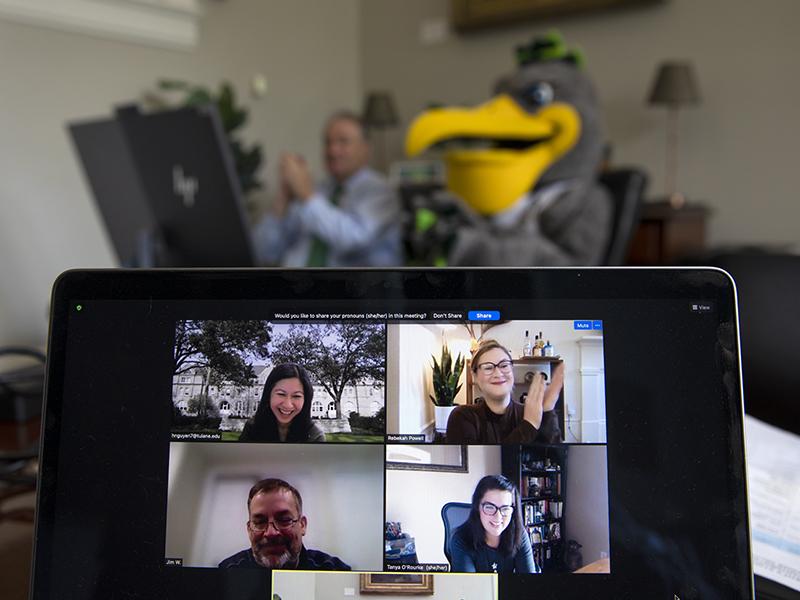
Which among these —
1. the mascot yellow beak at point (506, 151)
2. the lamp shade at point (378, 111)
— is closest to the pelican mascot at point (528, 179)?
the mascot yellow beak at point (506, 151)

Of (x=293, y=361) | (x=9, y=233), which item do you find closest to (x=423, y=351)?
(x=293, y=361)

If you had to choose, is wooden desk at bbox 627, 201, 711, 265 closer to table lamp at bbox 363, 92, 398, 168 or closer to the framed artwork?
table lamp at bbox 363, 92, 398, 168

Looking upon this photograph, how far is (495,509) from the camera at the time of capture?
47 centimetres

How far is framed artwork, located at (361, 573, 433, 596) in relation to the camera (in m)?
0.47

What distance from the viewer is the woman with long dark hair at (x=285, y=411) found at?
0.49 metres

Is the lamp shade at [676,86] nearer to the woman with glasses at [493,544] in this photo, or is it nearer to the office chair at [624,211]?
the office chair at [624,211]

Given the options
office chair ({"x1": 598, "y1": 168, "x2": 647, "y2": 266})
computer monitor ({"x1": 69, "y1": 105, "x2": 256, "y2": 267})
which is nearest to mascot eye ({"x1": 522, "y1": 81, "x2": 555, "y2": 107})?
office chair ({"x1": 598, "y1": 168, "x2": 647, "y2": 266})

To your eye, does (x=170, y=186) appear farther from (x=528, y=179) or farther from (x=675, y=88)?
(x=675, y=88)

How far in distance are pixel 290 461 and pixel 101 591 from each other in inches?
5.8

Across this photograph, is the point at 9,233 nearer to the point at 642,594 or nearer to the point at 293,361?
the point at 293,361

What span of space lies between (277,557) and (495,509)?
5.8 inches

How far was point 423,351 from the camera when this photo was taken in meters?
0.49

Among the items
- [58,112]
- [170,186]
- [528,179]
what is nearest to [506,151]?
[528,179]

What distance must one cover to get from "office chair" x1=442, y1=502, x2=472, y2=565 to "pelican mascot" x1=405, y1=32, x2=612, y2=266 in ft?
3.51
